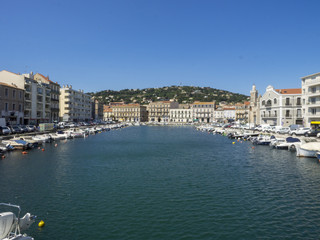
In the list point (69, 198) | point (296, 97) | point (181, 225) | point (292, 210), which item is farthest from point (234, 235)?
point (296, 97)

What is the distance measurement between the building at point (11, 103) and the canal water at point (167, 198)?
4314 centimetres

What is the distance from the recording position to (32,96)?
88312 millimetres

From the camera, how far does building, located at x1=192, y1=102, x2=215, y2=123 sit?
195 meters

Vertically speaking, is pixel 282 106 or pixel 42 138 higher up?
pixel 282 106

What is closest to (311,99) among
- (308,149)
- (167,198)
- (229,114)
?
(308,149)

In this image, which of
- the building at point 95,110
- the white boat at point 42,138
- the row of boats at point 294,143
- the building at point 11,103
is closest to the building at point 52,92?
the building at point 11,103

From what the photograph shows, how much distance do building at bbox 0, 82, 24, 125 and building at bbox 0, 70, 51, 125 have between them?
351 centimetres

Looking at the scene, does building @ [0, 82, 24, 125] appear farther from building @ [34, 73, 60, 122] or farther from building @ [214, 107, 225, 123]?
building @ [214, 107, 225, 123]

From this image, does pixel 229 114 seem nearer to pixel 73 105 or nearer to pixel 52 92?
pixel 73 105

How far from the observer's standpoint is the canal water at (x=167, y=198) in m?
15.6

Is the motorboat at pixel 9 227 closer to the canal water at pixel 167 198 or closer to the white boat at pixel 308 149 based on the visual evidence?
the canal water at pixel 167 198

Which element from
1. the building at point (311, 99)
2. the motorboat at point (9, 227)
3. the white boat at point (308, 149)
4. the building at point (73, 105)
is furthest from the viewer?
the building at point (73, 105)

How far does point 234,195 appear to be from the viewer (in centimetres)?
2191

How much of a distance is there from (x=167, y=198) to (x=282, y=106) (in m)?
78.1
